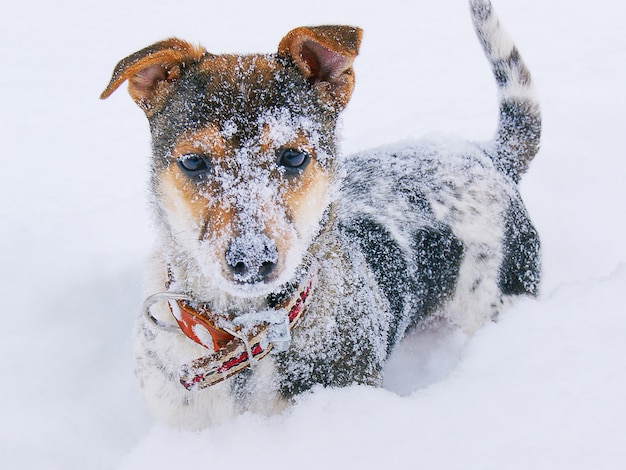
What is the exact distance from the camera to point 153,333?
2227mm

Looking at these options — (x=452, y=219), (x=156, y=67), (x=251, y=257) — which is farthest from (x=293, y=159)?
(x=452, y=219)

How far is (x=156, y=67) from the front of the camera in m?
2.06

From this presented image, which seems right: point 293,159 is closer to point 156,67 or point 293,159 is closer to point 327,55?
point 327,55

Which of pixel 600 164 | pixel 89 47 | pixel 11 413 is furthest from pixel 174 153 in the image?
pixel 89 47

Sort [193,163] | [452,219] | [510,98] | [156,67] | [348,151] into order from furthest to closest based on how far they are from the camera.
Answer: [348,151] < [510,98] < [452,219] < [156,67] < [193,163]

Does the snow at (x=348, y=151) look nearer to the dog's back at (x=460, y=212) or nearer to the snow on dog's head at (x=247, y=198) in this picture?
the dog's back at (x=460, y=212)

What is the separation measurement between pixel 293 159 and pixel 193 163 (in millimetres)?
326

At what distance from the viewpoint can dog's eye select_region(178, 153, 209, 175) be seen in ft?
Answer: 6.30

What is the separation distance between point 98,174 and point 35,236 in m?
0.88

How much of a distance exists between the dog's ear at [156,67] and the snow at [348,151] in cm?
120

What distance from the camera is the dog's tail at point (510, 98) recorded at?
10.00 ft

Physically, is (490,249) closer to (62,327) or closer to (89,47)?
(62,327)

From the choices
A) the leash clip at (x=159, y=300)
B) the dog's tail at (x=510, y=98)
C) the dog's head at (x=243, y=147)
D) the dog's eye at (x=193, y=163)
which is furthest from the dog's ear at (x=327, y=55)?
the dog's tail at (x=510, y=98)

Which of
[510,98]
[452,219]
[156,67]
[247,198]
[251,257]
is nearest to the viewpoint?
[251,257]
